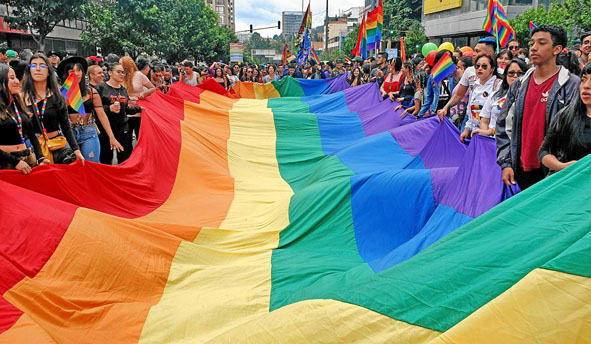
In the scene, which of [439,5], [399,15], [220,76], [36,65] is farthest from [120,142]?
[399,15]

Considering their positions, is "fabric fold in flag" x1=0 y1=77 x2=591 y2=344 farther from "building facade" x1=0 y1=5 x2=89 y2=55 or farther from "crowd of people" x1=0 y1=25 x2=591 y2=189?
"building facade" x1=0 y1=5 x2=89 y2=55

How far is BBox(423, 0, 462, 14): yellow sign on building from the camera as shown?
133 feet

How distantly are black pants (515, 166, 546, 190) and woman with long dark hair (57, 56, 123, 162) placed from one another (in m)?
4.26

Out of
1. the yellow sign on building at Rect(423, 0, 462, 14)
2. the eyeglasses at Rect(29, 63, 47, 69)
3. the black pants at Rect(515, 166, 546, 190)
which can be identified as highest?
the yellow sign on building at Rect(423, 0, 462, 14)

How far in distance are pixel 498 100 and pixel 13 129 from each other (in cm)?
416

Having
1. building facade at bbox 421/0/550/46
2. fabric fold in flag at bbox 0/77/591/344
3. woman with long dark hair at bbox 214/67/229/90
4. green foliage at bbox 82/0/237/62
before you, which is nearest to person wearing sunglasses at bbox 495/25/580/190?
fabric fold in flag at bbox 0/77/591/344

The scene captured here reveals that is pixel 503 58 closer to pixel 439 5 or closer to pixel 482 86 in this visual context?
pixel 482 86

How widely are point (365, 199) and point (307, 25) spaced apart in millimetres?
19902

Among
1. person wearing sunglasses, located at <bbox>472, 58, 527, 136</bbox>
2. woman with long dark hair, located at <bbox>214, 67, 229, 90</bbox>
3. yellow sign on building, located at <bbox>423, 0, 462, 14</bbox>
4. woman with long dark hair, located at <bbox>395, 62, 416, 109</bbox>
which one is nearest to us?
person wearing sunglasses, located at <bbox>472, 58, 527, 136</bbox>

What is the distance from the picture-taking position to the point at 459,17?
39719 mm

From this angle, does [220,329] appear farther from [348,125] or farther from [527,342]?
[348,125]

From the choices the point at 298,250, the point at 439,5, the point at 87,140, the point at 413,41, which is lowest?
the point at 298,250

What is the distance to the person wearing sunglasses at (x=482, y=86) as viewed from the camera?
17.3 ft

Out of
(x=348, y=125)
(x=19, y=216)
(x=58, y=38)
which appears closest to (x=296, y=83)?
(x=348, y=125)
